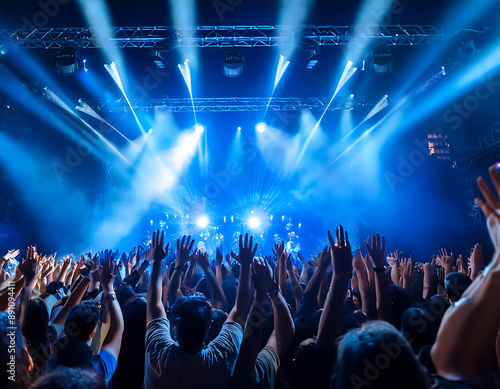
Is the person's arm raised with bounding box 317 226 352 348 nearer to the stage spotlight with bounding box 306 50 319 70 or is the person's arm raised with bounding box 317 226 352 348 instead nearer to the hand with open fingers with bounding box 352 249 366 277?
the hand with open fingers with bounding box 352 249 366 277

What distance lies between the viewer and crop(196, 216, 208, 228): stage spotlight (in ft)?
62.5

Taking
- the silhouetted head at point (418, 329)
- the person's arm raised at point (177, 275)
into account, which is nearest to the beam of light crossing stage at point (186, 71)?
the person's arm raised at point (177, 275)

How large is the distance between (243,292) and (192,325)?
0.45 metres

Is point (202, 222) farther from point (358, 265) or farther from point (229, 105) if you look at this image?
point (358, 265)

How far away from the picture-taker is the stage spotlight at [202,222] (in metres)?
19.0

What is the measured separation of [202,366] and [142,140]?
16.6 metres

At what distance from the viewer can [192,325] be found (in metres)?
1.84

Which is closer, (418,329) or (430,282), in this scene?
(418,329)

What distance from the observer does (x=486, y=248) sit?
38.8ft

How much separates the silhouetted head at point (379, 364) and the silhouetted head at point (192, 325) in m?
0.92

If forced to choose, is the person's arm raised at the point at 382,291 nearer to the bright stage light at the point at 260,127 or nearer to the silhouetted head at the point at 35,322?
the silhouetted head at the point at 35,322

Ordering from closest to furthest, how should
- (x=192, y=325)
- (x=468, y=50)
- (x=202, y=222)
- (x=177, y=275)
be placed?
1. (x=192, y=325)
2. (x=177, y=275)
3. (x=468, y=50)
4. (x=202, y=222)

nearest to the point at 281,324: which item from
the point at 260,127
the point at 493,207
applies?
the point at 493,207

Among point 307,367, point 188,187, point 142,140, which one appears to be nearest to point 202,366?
point 307,367
